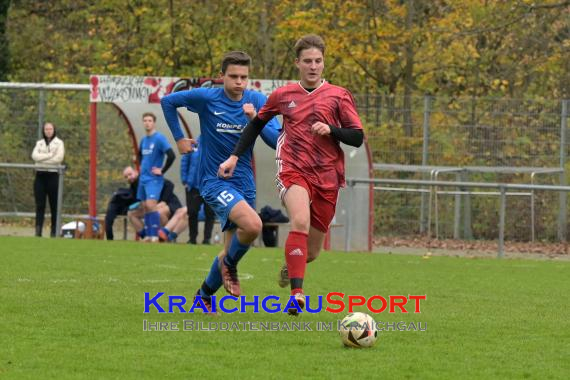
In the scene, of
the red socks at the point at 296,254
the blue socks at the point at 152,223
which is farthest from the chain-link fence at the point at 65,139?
the red socks at the point at 296,254

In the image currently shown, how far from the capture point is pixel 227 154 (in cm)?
930

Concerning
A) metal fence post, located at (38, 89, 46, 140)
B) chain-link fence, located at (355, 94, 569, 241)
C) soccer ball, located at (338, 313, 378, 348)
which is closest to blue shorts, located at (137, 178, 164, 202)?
metal fence post, located at (38, 89, 46, 140)

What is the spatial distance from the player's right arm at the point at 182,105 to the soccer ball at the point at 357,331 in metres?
2.36

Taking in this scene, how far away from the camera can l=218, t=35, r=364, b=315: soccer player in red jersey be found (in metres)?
8.62

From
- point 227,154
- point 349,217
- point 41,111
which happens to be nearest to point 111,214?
point 41,111

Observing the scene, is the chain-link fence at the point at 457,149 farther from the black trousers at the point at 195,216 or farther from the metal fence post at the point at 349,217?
the black trousers at the point at 195,216

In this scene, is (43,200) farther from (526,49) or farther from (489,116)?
(526,49)

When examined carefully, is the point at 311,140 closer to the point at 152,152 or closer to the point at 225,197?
the point at 225,197

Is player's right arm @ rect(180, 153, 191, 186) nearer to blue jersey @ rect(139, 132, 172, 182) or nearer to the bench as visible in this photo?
blue jersey @ rect(139, 132, 172, 182)

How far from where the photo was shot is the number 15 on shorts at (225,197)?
9.02 meters

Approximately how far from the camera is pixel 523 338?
820 cm

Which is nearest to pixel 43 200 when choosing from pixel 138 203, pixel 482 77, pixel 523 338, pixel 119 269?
pixel 138 203

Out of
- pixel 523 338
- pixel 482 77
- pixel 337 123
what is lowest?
pixel 523 338

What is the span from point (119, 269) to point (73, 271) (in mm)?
629
